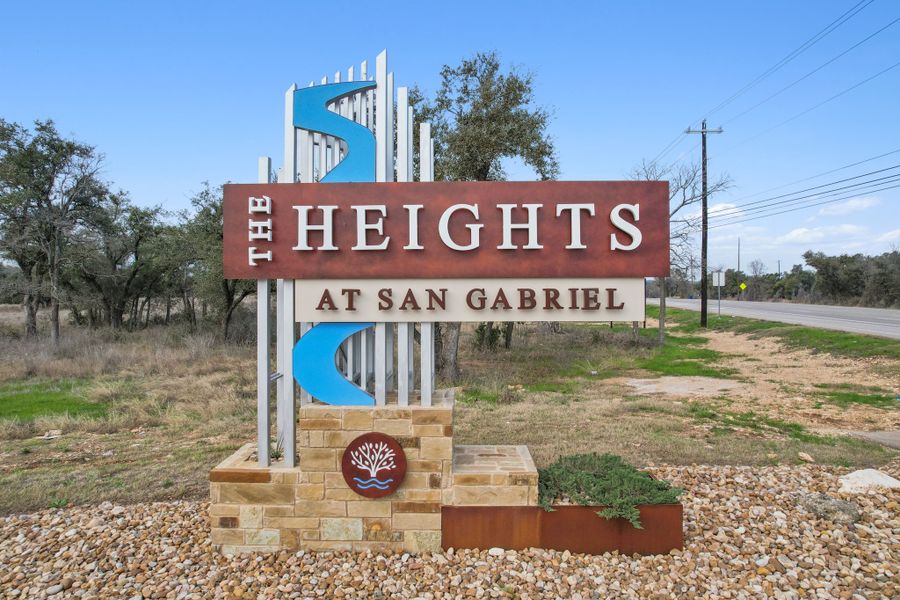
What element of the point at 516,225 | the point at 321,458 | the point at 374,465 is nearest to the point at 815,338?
the point at 516,225

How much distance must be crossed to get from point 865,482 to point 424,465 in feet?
13.9

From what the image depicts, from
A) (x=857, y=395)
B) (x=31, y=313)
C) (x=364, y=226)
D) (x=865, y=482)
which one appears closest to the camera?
(x=364, y=226)

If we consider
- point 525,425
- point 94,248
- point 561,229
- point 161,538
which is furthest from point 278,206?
point 94,248

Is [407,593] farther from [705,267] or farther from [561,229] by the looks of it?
[705,267]

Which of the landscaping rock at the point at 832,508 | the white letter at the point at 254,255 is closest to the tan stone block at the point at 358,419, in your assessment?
the white letter at the point at 254,255

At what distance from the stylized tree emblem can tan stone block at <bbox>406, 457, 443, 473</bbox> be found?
12 centimetres

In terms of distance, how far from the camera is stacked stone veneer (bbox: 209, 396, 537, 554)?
13.5ft

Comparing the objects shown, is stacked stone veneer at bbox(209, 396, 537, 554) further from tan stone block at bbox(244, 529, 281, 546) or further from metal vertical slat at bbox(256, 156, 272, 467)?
metal vertical slat at bbox(256, 156, 272, 467)

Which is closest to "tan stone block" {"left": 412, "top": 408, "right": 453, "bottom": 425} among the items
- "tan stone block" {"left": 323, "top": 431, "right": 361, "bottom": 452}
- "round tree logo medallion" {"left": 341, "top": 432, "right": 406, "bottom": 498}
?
"round tree logo medallion" {"left": 341, "top": 432, "right": 406, "bottom": 498}

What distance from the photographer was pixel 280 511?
4148 millimetres

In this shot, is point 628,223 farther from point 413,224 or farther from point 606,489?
point 606,489

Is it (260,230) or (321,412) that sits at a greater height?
(260,230)

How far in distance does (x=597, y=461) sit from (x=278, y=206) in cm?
343

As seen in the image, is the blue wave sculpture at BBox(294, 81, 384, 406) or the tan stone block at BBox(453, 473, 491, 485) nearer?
the tan stone block at BBox(453, 473, 491, 485)
